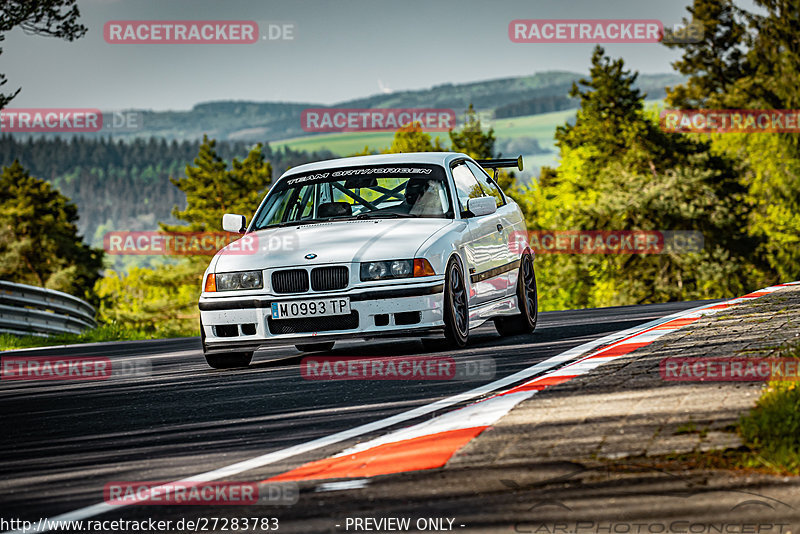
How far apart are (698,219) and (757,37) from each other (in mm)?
10042

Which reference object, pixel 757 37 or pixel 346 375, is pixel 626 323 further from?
pixel 757 37

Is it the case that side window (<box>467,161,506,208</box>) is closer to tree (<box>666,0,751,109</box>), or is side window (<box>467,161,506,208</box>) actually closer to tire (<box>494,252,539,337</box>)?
tire (<box>494,252,539,337</box>)

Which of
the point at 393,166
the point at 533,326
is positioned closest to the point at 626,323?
the point at 533,326

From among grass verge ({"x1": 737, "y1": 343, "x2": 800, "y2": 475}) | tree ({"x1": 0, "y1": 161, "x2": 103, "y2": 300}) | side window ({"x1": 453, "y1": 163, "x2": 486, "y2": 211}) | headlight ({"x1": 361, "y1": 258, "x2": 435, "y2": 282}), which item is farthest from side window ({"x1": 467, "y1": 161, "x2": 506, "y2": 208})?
tree ({"x1": 0, "y1": 161, "x2": 103, "y2": 300})

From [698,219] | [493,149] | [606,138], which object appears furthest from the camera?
[493,149]

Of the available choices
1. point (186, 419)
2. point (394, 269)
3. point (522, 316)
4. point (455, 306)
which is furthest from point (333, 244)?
point (186, 419)

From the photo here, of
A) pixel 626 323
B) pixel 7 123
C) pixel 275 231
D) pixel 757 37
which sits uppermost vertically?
pixel 757 37

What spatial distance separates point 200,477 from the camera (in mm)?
4875

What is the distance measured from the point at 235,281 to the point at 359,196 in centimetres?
178

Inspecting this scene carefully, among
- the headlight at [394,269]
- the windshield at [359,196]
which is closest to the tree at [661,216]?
the windshield at [359,196]

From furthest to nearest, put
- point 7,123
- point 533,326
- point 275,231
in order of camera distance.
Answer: point 7,123 → point 533,326 → point 275,231

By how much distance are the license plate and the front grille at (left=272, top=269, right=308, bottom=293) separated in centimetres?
11

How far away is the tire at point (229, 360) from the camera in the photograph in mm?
10000

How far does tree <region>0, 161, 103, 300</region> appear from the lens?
226 ft
